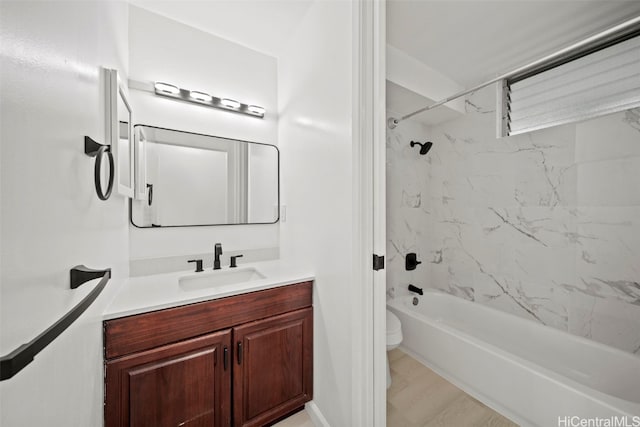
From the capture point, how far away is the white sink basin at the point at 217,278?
151cm

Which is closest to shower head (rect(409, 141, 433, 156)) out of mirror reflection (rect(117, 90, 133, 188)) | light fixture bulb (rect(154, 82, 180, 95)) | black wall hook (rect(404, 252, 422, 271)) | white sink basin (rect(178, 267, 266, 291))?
black wall hook (rect(404, 252, 422, 271))

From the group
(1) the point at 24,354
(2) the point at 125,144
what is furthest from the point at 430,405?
(2) the point at 125,144

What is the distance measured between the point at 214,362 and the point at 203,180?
3.77ft

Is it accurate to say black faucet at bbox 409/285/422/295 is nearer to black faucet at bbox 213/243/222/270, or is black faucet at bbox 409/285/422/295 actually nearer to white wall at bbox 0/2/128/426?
black faucet at bbox 213/243/222/270

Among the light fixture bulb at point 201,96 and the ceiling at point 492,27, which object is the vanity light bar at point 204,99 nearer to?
the light fixture bulb at point 201,96

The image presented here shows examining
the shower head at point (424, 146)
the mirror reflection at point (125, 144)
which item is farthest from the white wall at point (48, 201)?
the shower head at point (424, 146)

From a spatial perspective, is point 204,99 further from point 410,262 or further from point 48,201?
point 410,262

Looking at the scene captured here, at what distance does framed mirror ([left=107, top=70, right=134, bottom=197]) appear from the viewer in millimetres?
984

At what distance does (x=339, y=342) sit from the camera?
1.24 metres

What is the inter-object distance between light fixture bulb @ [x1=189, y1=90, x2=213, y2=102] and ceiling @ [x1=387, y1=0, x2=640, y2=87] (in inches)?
51.9

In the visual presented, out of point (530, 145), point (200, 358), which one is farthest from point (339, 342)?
point (530, 145)

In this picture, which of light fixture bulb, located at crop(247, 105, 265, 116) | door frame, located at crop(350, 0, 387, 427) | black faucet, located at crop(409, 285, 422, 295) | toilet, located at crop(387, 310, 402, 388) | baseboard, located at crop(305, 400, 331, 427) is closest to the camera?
door frame, located at crop(350, 0, 387, 427)

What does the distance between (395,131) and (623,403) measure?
2.24 m

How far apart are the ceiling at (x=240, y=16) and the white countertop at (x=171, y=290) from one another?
169cm
